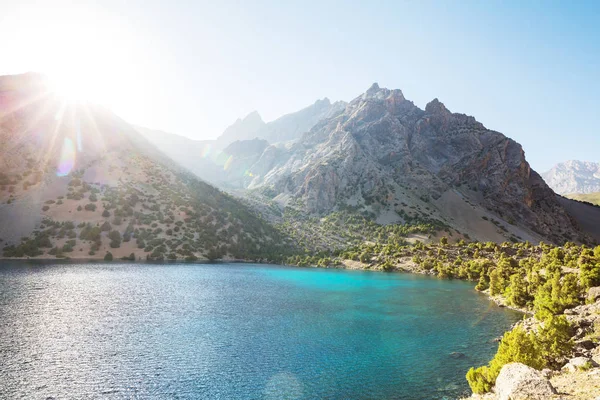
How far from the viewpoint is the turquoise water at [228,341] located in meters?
27.9

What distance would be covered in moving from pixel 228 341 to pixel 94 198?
126835 mm

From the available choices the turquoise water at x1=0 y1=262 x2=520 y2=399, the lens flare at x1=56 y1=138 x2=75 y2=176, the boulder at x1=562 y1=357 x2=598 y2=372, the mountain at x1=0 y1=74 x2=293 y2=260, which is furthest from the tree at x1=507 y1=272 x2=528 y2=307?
the lens flare at x1=56 y1=138 x2=75 y2=176

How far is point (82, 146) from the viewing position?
162 meters

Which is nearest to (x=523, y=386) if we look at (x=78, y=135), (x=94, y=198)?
(x=94, y=198)

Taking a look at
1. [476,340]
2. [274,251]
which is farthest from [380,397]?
[274,251]

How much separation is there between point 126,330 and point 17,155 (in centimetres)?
14340

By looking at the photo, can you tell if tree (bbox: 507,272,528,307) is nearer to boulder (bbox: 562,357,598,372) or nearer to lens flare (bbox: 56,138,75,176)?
boulder (bbox: 562,357,598,372)

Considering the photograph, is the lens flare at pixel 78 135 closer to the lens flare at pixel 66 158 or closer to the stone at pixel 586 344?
the lens flare at pixel 66 158

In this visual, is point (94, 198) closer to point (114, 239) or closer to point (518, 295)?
point (114, 239)

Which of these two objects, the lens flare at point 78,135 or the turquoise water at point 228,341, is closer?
the turquoise water at point 228,341

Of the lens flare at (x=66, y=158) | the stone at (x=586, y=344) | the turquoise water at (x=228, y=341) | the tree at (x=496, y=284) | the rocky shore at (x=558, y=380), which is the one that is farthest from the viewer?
the lens flare at (x=66, y=158)

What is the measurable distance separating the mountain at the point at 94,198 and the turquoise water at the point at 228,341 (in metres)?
51.0

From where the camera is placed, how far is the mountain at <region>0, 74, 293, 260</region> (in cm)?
11994

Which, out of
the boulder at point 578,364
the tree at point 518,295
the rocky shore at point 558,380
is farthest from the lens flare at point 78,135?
the boulder at point 578,364
